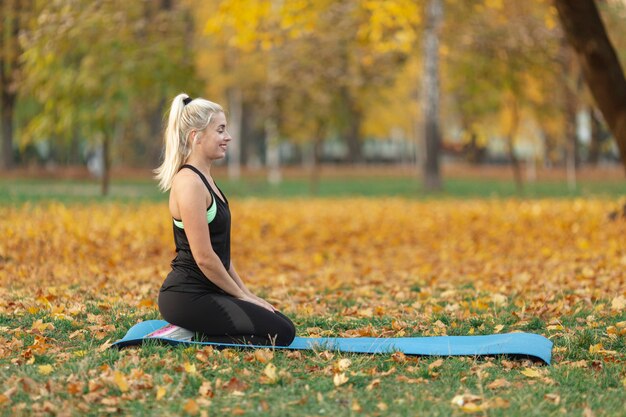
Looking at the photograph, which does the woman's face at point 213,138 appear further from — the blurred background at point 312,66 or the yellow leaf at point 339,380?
the yellow leaf at point 339,380

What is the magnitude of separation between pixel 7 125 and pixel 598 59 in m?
24.7

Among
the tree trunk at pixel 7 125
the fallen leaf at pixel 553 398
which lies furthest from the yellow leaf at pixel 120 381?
the tree trunk at pixel 7 125

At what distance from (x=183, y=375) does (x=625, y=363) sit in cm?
257

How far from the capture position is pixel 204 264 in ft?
17.5

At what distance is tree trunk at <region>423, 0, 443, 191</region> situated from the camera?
22891 mm

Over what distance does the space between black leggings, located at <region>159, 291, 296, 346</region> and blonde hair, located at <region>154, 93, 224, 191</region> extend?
28.8 inches

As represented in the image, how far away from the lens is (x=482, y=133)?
40.6 metres

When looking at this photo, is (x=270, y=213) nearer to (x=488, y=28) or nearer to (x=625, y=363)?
(x=488, y=28)

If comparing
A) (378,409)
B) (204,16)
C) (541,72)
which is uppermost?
(204,16)

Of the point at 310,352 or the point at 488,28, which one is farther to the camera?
the point at 488,28

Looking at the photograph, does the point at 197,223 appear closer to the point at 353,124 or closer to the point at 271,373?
the point at 271,373

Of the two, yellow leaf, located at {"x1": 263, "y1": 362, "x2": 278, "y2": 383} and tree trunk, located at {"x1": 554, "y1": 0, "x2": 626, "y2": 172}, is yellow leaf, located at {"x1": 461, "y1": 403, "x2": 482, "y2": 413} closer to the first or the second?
yellow leaf, located at {"x1": 263, "y1": 362, "x2": 278, "y2": 383}

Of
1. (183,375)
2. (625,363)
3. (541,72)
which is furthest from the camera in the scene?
(541,72)

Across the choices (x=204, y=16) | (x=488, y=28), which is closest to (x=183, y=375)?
(x=488, y=28)
